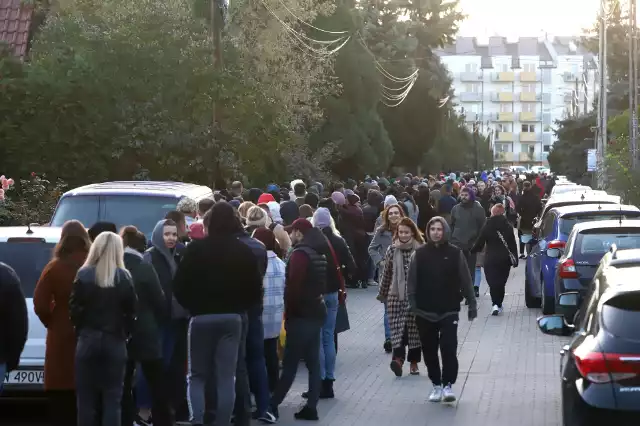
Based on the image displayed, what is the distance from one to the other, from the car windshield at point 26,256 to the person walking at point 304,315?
6.66ft

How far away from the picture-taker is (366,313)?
870 inches

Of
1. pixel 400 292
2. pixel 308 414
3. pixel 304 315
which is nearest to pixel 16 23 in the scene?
pixel 400 292

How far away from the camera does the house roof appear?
3741 cm

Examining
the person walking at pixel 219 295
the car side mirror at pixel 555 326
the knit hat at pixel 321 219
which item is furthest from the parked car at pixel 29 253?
the car side mirror at pixel 555 326

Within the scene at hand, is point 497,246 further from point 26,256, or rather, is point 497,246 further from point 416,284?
point 26,256

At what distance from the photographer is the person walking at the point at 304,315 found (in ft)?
39.5

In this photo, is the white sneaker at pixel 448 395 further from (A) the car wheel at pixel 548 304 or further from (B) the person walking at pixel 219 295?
(A) the car wheel at pixel 548 304

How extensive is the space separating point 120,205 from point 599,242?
5.80 m

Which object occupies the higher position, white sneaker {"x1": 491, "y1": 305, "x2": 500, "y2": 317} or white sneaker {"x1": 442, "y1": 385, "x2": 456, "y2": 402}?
white sneaker {"x1": 491, "y1": 305, "x2": 500, "y2": 317}

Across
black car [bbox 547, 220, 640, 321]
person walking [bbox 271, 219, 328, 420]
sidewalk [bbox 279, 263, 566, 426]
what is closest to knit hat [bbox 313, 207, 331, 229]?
person walking [bbox 271, 219, 328, 420]

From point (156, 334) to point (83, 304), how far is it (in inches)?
41.5

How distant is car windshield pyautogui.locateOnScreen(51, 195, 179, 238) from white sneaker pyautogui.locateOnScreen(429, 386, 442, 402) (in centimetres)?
380

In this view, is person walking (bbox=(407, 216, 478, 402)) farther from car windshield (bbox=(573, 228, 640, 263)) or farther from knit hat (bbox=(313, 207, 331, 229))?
car windshield (bbox=(573, 228, 640, 263))

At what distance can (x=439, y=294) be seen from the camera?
12.7m
